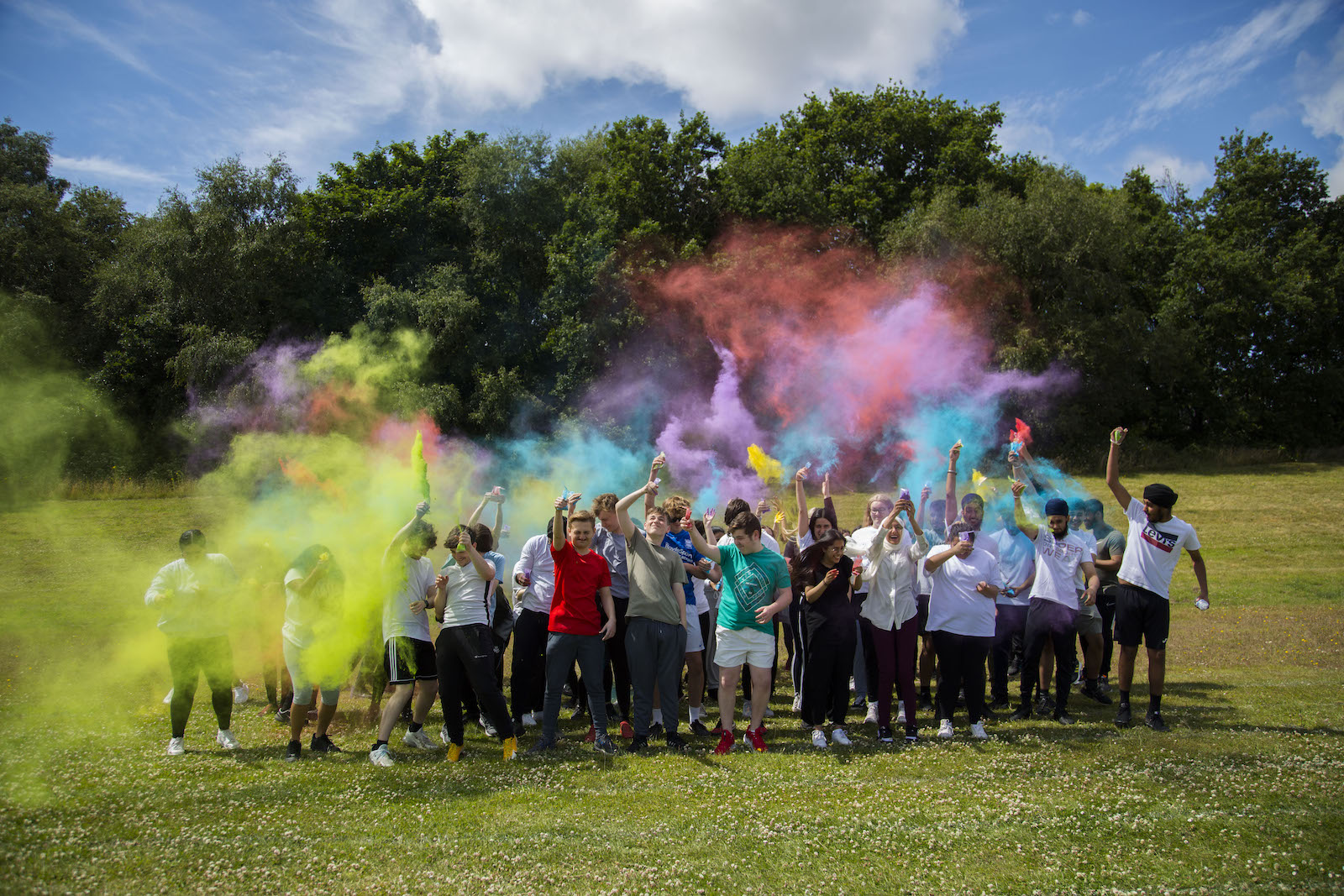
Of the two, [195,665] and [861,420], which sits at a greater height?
[861,420]

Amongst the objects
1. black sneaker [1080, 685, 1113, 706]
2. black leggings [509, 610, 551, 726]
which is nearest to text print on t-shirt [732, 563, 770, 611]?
black leggings [509, 610, 551, 726]

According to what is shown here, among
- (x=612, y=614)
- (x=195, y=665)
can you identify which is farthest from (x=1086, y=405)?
(x=195, y=665)

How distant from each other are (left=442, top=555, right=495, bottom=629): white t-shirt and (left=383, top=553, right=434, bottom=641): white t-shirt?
253mm

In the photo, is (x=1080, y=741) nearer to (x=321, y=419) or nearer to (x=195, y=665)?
(x=195, y=665)

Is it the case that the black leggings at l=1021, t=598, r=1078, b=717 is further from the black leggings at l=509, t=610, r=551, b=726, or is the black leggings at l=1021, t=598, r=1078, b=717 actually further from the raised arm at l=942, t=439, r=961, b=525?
the black leggings at l=509, t=610, r=551, b=726

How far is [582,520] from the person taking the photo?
22.2ft

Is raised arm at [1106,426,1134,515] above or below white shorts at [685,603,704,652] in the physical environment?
above

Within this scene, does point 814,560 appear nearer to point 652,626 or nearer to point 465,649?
point 652,626

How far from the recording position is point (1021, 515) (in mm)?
8195

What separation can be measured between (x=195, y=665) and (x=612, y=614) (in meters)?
3.57

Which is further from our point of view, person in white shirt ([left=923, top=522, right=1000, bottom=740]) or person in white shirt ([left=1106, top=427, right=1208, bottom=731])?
person in white shirt ([left=1106, top=427, right=1208, bottom=731])

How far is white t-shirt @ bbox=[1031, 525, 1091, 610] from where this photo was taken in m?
7.62

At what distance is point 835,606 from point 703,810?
227 centimetres

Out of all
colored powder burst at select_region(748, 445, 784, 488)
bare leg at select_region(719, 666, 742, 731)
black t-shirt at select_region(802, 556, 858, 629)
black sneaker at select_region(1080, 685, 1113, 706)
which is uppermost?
colored powder burst at select_region(748, 445, 784, 488)
